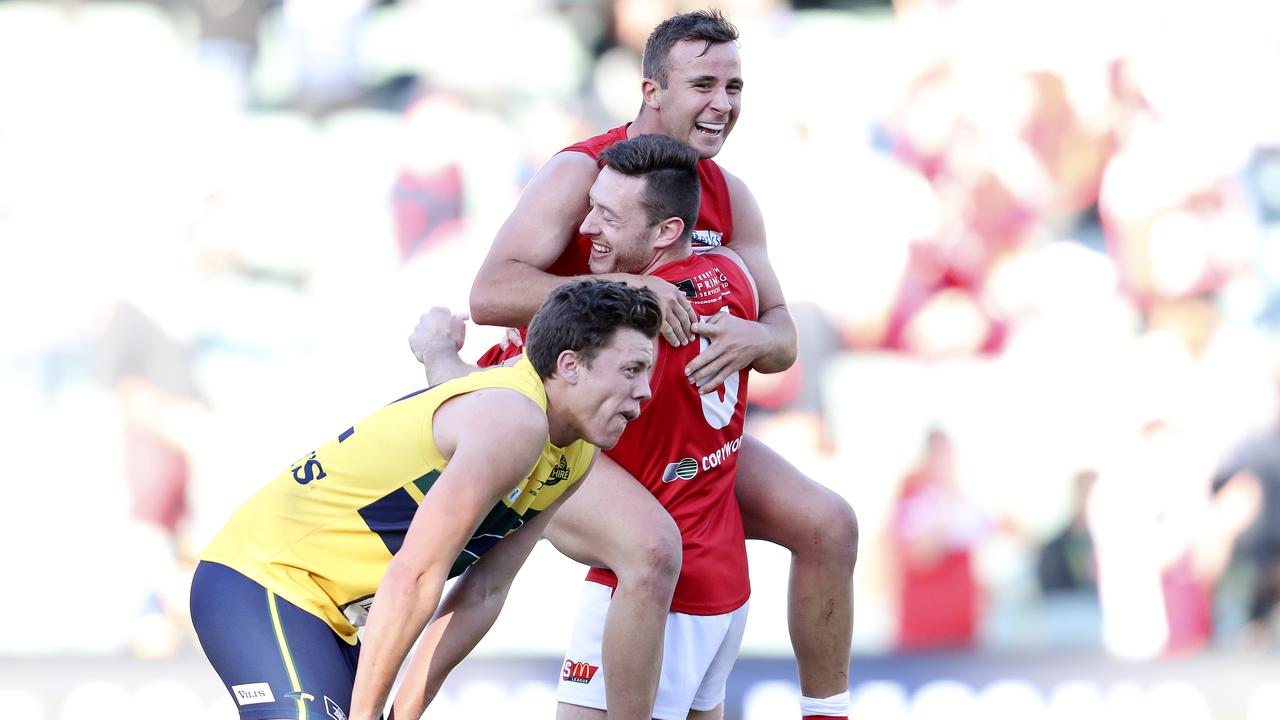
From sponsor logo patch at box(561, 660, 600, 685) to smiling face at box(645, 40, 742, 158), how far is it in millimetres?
1388

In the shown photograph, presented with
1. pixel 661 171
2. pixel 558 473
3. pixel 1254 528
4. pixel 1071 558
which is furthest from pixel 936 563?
pixel 558 473

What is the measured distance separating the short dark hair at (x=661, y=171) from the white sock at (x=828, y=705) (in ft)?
4.58

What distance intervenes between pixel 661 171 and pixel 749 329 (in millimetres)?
475

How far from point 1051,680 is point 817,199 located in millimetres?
2517

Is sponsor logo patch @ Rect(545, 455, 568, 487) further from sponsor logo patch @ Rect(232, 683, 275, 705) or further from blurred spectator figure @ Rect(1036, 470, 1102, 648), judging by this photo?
blurred spectator figure @ Rect(1036, 470, 1102, 648)

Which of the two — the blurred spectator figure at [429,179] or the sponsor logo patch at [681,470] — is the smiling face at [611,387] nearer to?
the sponsor logo patch at [681,470]

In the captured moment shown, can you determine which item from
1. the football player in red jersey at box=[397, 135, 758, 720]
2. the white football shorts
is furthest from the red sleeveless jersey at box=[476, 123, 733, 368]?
the white football shorts

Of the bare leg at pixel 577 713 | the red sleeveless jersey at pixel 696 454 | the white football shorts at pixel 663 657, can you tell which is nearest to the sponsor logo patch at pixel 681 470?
the red sleeveless jersey at pixel 696 454

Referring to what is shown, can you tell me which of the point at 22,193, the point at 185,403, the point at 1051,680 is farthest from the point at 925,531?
the point at 22,193

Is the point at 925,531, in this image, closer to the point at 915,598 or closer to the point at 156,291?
the point at 915,598

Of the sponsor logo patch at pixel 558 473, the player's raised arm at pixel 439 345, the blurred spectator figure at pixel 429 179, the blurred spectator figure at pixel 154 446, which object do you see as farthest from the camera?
the blurred spectator figure at pixel 429 179

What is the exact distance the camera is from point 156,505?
7055 mm

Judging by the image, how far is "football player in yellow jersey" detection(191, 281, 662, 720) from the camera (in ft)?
9.78

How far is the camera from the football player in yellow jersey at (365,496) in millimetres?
2980
